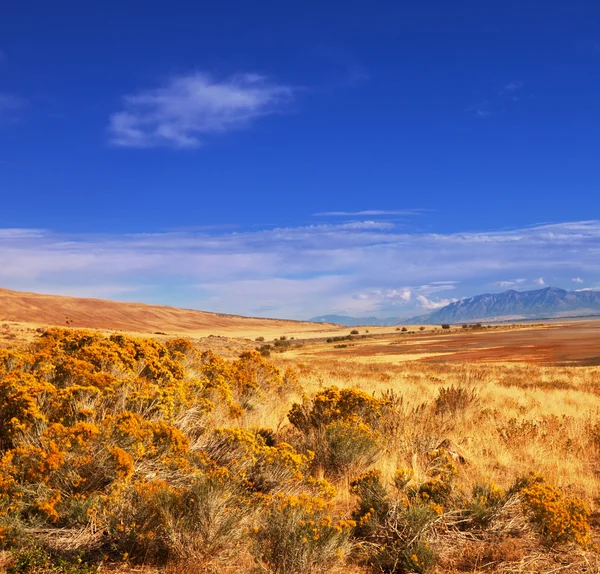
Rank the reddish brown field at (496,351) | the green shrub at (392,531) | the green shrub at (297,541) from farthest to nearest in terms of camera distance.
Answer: the reddish brown field at (496,351) → the green shrub at (392,531) → the green shrub at (297,541)

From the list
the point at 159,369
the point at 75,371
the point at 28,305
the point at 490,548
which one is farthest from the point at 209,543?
the point at 28,305

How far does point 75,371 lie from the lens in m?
7.41

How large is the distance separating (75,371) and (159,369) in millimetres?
2092

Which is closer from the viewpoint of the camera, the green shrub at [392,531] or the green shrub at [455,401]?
the green shrub at [392,531]

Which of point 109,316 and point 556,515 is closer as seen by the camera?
point 556,515

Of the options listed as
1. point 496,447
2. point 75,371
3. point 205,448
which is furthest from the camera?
point 496,447

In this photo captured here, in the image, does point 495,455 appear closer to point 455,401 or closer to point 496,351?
point 455,401

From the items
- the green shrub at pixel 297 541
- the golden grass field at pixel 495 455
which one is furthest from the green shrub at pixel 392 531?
the green shrub at pixel 297 541

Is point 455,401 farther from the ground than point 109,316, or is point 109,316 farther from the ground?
point 109,316

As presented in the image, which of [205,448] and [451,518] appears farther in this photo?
[205,448]

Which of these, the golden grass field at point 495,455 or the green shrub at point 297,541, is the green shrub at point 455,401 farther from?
the green shrub at point 297,541

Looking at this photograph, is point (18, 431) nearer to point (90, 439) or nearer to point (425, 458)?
point (90, 439)

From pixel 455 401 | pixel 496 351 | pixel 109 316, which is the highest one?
pixel 109 316

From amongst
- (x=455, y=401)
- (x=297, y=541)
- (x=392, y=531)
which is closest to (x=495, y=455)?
(x=455, y=401)
